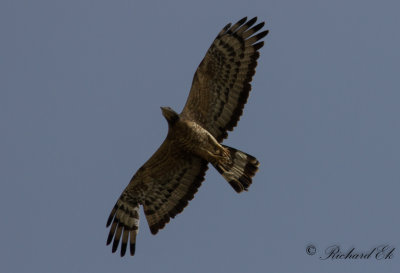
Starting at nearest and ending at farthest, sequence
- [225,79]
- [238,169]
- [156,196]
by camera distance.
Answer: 1. [225,79]
2. [238,169]
3. [156,196]

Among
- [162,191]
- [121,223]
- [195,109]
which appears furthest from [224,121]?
[121,223]

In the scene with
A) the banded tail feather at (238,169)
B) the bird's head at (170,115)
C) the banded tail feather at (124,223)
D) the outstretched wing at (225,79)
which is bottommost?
the banded tail feather at (124,223)

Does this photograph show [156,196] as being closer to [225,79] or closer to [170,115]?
[170,115]

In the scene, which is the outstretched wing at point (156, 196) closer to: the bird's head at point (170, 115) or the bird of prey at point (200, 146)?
the bird of prey at point (200, 146)

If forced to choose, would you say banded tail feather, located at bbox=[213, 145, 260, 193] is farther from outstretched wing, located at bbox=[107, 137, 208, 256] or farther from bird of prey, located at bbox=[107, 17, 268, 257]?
outstretched wing, located at bbox=[107, 137, 208, 256]

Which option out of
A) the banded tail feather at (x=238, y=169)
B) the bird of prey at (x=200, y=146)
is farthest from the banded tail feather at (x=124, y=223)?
the banded tail feather at (x=238, y=169)

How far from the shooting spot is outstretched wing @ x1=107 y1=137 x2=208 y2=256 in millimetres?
9453

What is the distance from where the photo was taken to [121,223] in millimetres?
9555

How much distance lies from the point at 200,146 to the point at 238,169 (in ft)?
2.96

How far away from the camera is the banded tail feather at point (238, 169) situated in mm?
9328

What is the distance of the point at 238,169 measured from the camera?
939 centimetres

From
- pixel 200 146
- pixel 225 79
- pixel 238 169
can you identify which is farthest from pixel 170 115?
pixel 238 169

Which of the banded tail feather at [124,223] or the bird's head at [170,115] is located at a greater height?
the bird's head at [170,115]

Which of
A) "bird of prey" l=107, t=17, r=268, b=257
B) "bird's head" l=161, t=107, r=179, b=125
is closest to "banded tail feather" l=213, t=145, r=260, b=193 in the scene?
"bird of prey" l=107, t=17, r=268, b=257
